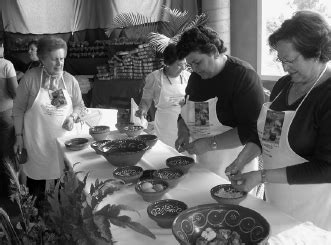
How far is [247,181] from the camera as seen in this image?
1.58 m

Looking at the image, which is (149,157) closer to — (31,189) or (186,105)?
(186,105)

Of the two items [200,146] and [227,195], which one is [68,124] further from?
[227,195]

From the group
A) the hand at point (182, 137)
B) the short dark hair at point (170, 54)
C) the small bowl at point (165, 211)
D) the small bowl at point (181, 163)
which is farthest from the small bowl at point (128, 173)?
the short dark hair at point (170, 54)

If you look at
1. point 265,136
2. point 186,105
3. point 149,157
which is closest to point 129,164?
point 149,157

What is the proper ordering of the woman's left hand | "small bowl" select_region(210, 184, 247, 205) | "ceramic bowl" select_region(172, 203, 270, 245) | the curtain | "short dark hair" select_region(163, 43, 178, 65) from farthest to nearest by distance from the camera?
the curtain → "short dark hair" select_region(163, 43, 178, 65) → the woman's left hand → "small bowl" select_region(210, 184, 247, 205) → "ceramic bowl" select_region(172, 203, 270, 245)

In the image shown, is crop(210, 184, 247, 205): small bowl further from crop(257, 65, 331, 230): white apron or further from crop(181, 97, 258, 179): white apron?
crop(181, 97, 258, 179): white apron

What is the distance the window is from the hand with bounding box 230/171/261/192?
3190 mm

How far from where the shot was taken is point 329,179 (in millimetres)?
1527

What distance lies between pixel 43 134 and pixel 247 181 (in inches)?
77.0

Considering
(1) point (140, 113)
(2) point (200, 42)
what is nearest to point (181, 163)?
(2) point (200, 42)

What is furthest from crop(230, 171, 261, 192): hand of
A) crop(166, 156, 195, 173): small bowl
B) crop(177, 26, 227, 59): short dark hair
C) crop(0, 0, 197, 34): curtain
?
crop(0, 0, 197, 34): curtain

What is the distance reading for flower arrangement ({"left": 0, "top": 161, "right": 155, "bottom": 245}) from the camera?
75cm

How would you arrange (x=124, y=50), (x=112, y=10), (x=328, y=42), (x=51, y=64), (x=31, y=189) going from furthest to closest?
(x=112, y=10)
(x=124, y=50)
(x=31, y=189)
(x=51, y=64)
(x=328, y=42)

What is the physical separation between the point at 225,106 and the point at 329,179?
802mm
